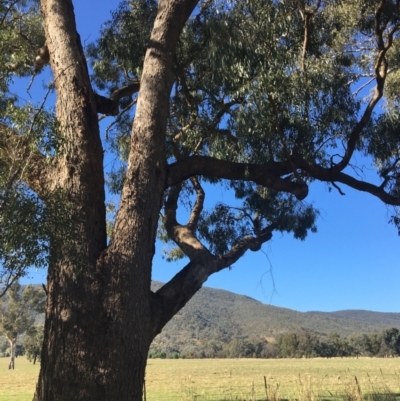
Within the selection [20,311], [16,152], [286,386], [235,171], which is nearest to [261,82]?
[235,171]

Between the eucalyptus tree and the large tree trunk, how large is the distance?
0.01 meters

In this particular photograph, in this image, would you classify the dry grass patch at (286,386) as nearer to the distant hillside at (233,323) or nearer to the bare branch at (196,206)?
the bare branch at (196,206)

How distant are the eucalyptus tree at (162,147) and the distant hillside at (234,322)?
267ft

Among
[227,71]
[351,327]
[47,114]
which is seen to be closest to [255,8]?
[227,71]

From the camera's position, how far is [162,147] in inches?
239

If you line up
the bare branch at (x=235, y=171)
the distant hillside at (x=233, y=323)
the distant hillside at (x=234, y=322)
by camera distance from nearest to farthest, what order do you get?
1. the bare branch at (x=235, y=171)
2. the distant hillside at (x=233, y=323)
3. the distant hillside at (x=234, y=322)

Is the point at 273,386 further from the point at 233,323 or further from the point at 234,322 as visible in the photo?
the point at 234,322

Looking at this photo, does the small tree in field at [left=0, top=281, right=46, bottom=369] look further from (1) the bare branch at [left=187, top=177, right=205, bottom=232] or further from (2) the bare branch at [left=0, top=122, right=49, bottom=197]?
(2) the bare branch at [left=0, top=122, right=49, bottom=197]

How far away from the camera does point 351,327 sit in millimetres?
124125

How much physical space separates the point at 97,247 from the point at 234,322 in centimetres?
10682

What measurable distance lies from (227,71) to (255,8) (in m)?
1.10

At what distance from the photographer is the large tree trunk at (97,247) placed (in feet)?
15.8

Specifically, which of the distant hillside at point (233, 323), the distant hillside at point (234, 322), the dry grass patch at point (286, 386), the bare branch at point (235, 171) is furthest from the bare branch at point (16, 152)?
the distant hillside at point (234, 322)

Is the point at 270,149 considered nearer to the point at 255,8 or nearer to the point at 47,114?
the point at 255,8
